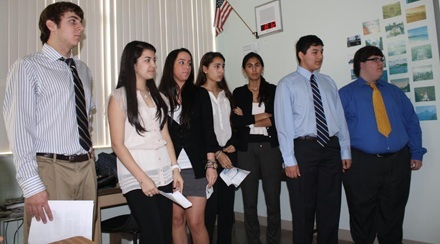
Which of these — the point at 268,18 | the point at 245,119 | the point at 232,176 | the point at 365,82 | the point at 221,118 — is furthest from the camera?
the point at 268,18

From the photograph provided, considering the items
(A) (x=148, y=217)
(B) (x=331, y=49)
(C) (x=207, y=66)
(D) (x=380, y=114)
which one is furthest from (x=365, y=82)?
(A) (x=148, y=217)

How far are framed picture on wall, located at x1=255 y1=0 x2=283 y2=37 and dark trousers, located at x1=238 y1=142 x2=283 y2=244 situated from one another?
5.50 ft

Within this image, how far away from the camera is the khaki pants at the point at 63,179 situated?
5.13 feet

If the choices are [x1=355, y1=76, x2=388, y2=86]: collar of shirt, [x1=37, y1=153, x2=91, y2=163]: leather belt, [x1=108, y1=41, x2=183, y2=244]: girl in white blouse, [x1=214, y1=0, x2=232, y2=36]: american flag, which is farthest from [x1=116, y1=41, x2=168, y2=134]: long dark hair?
[x1=214, y1=0, x2=232, y2=36]: american flag

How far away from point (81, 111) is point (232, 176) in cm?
117

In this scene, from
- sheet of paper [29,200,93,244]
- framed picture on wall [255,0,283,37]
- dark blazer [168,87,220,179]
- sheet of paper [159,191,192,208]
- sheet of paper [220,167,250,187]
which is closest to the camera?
sheet of paper [29,200,93,244]

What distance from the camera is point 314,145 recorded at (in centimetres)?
238

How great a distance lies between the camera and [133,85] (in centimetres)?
→ 177

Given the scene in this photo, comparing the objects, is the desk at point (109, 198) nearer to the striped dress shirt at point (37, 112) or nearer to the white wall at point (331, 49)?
the striped dress shirt at point (37, 112)

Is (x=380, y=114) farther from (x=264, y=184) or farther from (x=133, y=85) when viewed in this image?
(x=133, y=85)

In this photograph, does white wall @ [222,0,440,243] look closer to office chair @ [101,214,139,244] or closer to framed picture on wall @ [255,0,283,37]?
framed picture on wall @ [255,0,283,37]

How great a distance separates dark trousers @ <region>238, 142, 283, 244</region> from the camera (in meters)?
2.93

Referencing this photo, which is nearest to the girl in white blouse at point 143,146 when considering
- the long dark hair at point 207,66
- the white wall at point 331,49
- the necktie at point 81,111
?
the necktie at point 81,111

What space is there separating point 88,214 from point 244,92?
205cm
